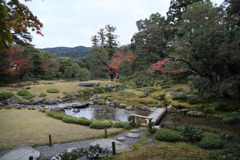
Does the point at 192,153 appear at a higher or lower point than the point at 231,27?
lower

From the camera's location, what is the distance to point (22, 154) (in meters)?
5.10

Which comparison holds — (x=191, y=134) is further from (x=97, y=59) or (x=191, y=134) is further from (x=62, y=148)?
(x=97, y=59)

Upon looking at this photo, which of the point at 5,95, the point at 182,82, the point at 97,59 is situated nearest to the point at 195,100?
A: the point at 182,82

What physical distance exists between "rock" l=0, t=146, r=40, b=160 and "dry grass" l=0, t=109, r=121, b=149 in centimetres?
63

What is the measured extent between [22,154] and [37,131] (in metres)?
2.36

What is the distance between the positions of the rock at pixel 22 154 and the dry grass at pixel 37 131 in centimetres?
63

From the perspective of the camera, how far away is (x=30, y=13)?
12.7 ft

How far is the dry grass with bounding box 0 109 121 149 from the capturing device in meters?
6.36

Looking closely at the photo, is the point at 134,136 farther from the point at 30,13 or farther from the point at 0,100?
the point at 0,100

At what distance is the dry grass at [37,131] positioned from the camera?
636 cm

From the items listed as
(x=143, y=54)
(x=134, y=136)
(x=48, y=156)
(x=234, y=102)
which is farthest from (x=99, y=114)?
(x=143, y=54)

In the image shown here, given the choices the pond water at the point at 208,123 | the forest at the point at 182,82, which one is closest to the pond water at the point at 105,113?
the forest at the point at 182,82

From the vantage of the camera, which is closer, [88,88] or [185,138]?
[185,138]

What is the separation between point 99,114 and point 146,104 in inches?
171
